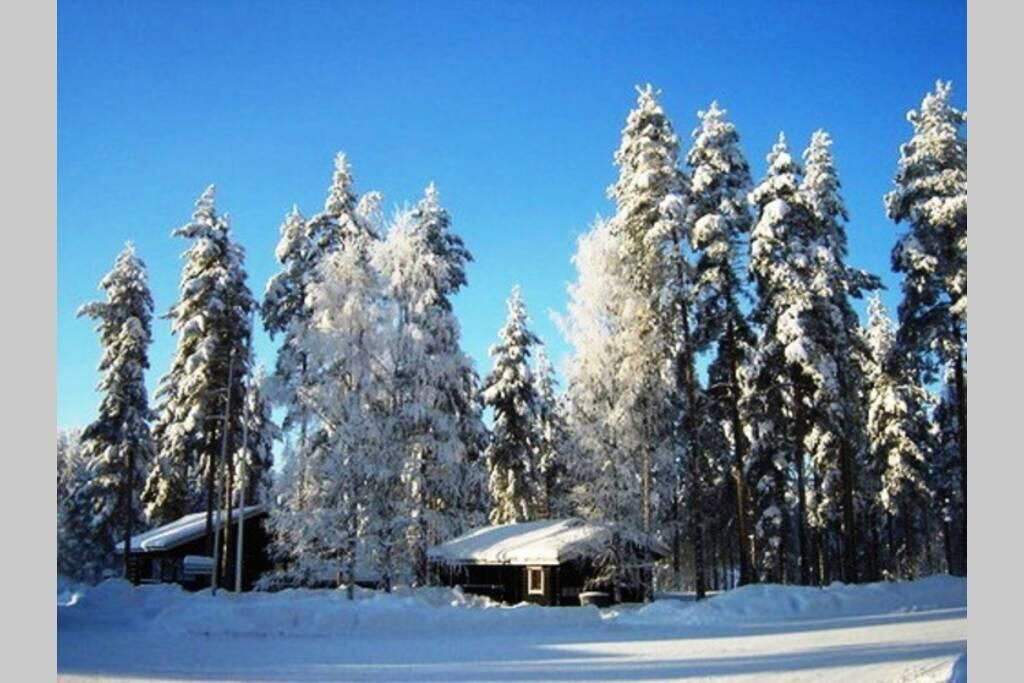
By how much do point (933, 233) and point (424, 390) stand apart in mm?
14490

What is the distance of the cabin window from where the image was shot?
2844 cm

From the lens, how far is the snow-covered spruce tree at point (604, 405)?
25750 mm

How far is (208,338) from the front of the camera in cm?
3316

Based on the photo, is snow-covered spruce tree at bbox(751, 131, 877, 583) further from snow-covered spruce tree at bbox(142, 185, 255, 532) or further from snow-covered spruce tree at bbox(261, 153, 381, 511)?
snow-covered spruce tree at bbox(142, 185, 255, 532)

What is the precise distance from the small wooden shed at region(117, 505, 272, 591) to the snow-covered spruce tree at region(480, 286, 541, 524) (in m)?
10.4

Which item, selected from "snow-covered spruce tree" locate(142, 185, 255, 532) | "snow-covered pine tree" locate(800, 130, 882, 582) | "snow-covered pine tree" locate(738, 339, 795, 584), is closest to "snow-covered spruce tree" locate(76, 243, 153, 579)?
"snow-covered spruce tree" locate(142, 185, 255, 532)

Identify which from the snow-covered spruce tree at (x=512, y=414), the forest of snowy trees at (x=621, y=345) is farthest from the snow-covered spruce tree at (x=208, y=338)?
the snow-covered spruce tree at (x=512, y=414)

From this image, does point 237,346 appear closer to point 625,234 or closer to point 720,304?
point 625,234

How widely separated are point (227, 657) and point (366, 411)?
11.6 metres

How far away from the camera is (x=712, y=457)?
3656 cm

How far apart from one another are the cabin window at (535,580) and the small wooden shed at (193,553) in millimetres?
11455

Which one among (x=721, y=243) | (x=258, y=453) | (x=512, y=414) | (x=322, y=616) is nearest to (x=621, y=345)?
(x=721, y=243)

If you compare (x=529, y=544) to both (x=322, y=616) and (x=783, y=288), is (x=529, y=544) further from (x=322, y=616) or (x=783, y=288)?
(x=783, y=288)
